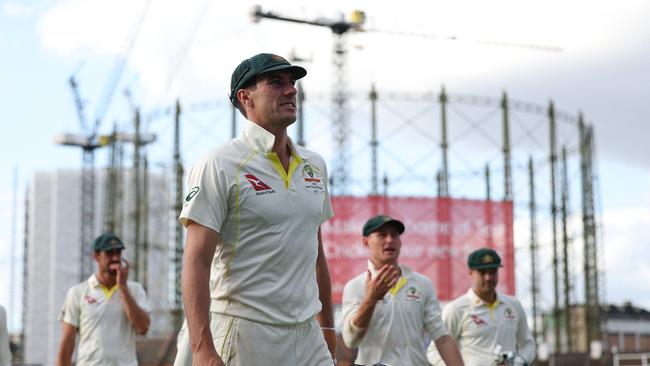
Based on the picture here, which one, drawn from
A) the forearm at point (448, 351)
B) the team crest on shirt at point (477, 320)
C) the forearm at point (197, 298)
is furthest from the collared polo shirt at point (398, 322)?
the forearm at point (197, 298)

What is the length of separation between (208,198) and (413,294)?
181 inches

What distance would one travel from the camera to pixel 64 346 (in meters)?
10.8

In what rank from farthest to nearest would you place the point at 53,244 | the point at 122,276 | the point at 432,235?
1. the point at 53,244
2. the point at 432,235
3. the point at 122,276

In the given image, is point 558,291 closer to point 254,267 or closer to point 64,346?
point 64,346

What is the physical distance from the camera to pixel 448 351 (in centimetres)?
895

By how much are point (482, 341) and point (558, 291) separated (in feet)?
145

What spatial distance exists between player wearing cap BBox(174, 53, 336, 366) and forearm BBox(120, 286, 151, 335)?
5623mm

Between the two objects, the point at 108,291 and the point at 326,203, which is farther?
the point at 108,291

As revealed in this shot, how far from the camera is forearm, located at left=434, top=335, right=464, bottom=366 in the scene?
29.1 ft

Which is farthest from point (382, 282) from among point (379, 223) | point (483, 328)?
point (483, 328)

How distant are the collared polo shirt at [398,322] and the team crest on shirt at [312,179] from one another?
11.9ft

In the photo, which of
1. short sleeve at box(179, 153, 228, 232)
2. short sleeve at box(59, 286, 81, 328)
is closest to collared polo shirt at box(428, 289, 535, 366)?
short sleeve at box(59, 286, 81, 328)

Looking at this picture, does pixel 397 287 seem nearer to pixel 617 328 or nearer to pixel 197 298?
pixel 197 298

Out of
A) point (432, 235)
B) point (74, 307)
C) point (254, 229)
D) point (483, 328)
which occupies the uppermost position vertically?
point (432, 235)
